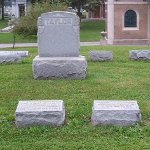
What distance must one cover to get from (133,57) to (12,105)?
22.2ft

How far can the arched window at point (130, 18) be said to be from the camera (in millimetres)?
23445

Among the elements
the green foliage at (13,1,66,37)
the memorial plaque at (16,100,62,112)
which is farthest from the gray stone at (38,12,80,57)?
the green foliage at (13,1,66,37)

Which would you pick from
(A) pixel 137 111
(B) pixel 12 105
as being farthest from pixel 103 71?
(A) pixel 137 111

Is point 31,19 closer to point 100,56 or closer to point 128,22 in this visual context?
point 128,22

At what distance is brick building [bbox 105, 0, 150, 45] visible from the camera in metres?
23.3

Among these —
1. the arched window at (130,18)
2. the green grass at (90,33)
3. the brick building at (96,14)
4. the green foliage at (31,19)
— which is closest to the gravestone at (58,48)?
the arched window at (130,18)

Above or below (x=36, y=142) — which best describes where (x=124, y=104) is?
above

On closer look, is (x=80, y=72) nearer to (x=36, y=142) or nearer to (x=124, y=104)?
(x=124, y=104)

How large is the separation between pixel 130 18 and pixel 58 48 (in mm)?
15261

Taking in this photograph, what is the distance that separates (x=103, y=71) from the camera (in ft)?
33.3

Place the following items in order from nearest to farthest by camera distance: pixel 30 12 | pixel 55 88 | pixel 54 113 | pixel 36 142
Result: pixel 36 142 → pixel 54 113 → pixel 55 88 → pixel 30 12

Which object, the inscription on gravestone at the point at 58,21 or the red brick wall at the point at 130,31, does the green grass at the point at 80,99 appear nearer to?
the inscription on gravestone at the point at 58,21

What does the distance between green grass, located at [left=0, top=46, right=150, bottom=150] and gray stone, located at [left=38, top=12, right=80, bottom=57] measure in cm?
86

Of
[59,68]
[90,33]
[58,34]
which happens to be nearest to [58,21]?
[58,34]
